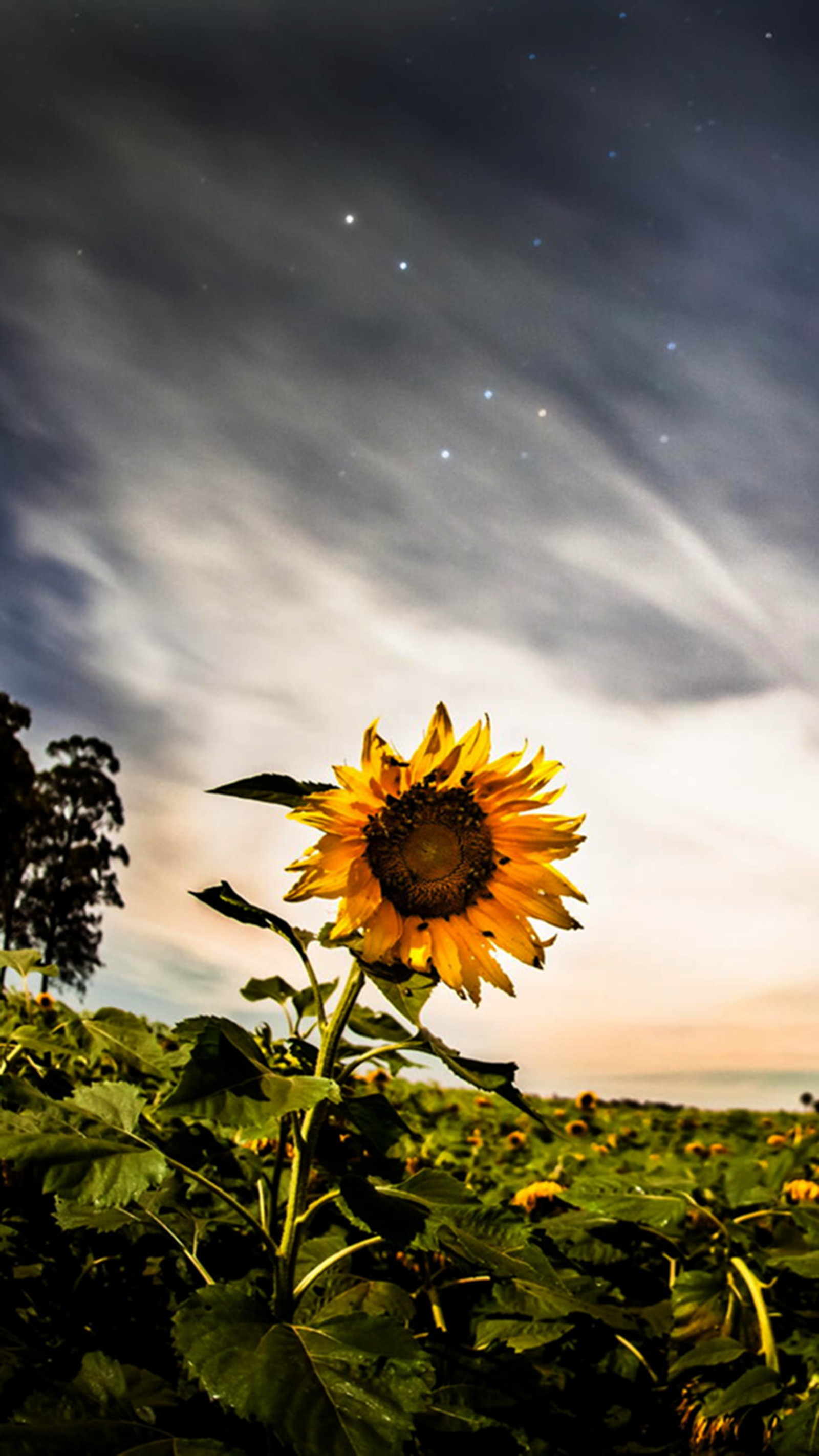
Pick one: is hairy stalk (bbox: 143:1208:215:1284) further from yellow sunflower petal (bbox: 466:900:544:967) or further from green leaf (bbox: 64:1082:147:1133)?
yellow sunflower petal (bbox: 466:900:544:967)

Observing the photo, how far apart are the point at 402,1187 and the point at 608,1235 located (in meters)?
1.20

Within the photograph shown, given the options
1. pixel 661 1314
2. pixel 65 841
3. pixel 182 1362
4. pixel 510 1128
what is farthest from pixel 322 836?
pixel 65 841

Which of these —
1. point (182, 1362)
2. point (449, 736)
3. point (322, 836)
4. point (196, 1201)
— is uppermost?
point (449, 736)

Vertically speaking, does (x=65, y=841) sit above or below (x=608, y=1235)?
above

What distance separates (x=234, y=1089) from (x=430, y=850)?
62 centimetres

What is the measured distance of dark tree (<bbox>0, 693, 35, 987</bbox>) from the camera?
88.0 feet

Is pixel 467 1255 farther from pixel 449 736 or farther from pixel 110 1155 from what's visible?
pixel 449 736

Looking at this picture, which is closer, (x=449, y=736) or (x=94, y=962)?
(x=449, y=736)

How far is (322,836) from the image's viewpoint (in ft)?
5.67

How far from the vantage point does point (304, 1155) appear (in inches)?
62.4

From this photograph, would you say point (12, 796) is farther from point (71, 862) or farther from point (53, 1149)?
point (53, 1149)

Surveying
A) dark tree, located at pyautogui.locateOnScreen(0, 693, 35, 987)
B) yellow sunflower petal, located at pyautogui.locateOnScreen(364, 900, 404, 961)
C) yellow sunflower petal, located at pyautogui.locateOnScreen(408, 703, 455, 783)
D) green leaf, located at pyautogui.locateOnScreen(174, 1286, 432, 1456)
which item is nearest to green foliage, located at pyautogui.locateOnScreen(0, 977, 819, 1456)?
green leaf, located at pyautogui.locateOnScreen(174, 1286, 432, 1456)

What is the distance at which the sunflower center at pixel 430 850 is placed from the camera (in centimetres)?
177

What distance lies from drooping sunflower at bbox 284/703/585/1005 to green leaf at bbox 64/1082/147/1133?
0.44 meters
